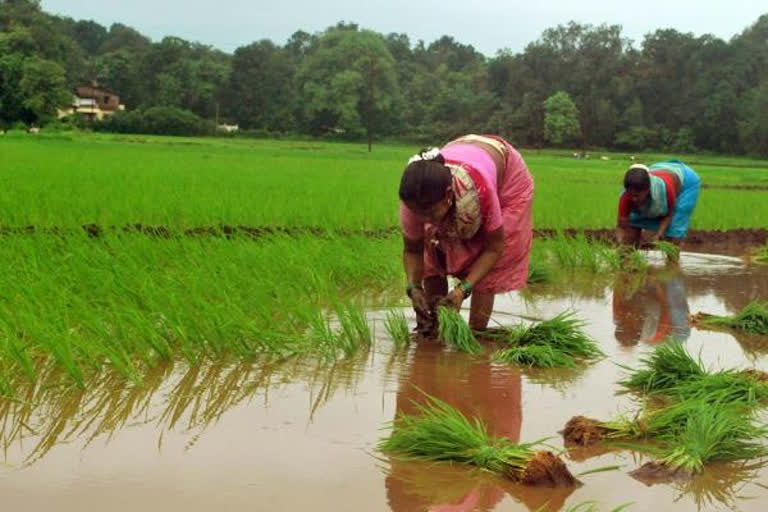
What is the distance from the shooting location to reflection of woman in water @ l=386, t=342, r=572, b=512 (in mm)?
2283

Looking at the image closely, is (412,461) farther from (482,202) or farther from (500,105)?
(500,105)

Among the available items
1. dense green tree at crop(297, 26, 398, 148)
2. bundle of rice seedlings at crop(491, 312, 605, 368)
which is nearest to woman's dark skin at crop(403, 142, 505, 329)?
bundle of rice seedlings at crop(491, 312, 605, 368)

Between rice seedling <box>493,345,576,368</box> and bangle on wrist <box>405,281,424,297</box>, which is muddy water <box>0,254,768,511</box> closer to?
rice seedling <box>493,345,576,368</box>

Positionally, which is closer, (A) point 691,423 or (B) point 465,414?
(A) point 691,423

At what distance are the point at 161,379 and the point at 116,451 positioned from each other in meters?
0.70

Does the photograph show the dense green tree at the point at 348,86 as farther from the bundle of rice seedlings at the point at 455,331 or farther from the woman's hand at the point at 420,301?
the bundle of rice seedlings at the point at 455,331

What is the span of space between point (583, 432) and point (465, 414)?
0.43 metres

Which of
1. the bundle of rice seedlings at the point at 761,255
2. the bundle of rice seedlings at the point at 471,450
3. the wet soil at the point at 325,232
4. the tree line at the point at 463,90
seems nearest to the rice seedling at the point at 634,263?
the wet soil at the point at 325,232

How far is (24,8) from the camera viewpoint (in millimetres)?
50250

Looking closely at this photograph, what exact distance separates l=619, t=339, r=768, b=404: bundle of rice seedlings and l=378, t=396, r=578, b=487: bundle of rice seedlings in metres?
0.78

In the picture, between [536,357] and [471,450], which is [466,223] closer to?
[536,357]

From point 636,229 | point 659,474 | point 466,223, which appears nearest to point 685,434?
point 659,474

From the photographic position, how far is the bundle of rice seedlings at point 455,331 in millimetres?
3803

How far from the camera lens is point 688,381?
330cm
